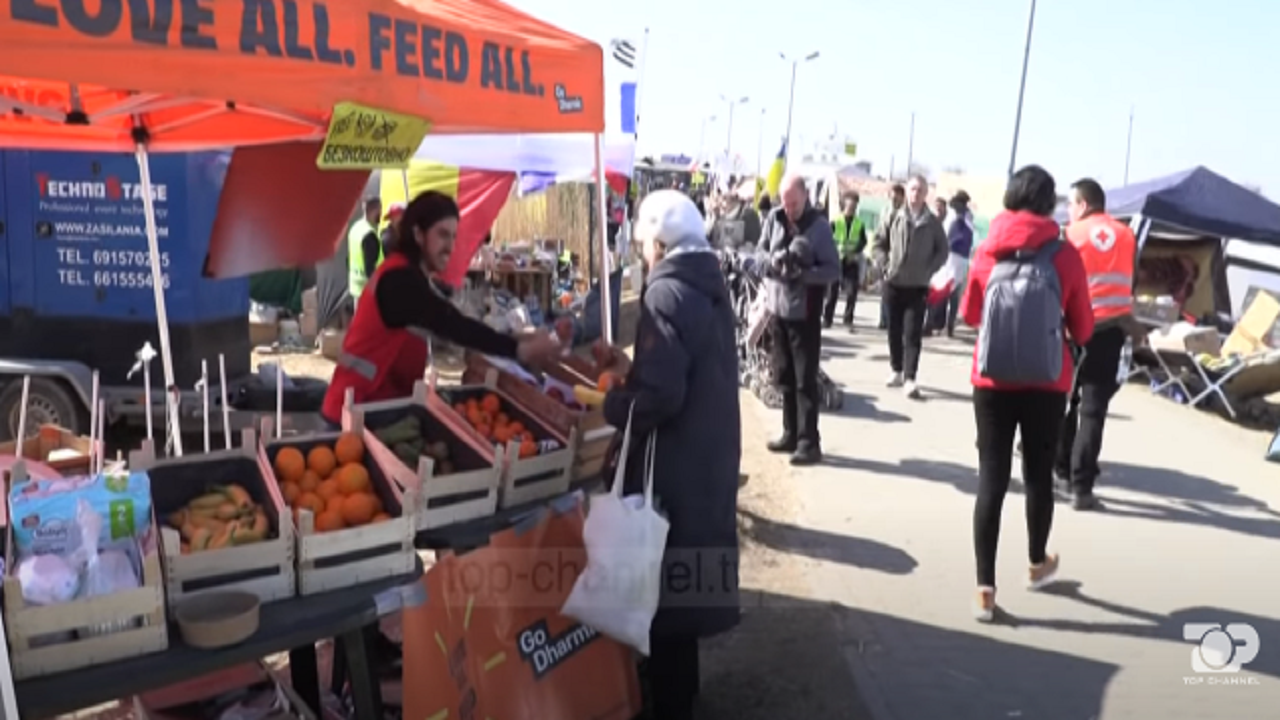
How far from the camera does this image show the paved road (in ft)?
13.7

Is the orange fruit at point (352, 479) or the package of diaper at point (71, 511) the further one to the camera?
the orange fruit at point (352, 479)

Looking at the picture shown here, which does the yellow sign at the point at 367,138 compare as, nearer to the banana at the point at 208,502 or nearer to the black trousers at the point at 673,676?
the banana at the point at 208,502

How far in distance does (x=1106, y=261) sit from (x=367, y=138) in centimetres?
481

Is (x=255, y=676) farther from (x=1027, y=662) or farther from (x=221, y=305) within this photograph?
(x=221, y=305)

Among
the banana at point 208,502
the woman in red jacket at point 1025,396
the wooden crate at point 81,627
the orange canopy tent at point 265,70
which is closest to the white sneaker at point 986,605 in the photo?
the woman in red jacket at point 1025,396

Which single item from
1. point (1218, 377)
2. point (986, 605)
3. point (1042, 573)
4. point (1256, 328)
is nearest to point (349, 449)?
point (986, 605)

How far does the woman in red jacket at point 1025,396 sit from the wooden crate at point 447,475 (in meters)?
2.33

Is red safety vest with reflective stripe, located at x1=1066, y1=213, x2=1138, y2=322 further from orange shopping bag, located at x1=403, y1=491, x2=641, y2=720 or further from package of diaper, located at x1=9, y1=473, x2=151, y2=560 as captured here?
package of diaper, located at x1=9, y1=473, x2=151, y2=560

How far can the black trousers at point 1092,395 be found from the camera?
248 inches

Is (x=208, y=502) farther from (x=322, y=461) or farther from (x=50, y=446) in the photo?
(x=50, y=446)

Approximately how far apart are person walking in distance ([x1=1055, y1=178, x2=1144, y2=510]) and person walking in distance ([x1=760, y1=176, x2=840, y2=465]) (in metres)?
1.55

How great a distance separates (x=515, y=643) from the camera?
11.0 ft

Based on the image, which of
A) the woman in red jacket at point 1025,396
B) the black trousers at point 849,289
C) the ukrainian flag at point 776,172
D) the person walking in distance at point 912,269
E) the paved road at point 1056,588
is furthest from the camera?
the black trousers at point 849,289

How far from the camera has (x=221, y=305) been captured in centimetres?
764
